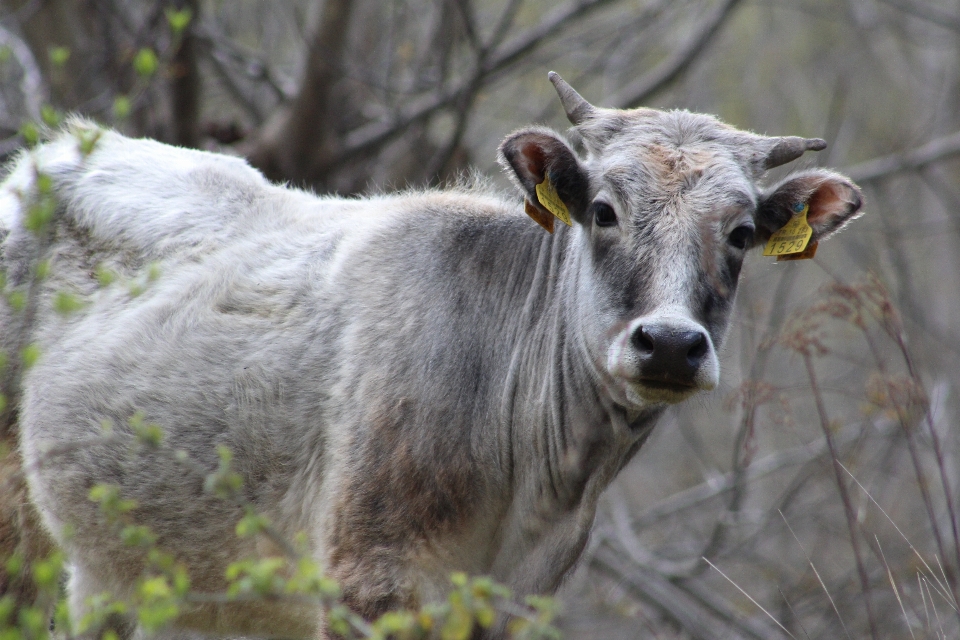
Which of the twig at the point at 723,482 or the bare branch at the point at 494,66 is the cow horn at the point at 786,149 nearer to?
the twig at the point at 723,482

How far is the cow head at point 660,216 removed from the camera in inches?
153

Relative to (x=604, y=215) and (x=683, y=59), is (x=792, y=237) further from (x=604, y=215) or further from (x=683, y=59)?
(x=683, y=59)

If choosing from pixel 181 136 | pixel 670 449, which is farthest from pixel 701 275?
pixel 670 449

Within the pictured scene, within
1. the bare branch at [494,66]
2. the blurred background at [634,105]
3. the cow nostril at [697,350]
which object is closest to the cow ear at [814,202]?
the blurred background at [634,105]

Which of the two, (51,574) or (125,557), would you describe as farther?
(125,557)

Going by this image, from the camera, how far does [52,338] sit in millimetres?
5301

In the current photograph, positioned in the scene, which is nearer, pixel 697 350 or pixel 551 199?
pixel 697 350

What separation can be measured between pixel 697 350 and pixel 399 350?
4.63ft

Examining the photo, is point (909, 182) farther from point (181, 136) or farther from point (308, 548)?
point (308, 548)

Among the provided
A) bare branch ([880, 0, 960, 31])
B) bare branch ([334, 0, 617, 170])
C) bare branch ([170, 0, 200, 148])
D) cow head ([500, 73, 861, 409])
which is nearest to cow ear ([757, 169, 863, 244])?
cow head ([500, 73, 861, 409])

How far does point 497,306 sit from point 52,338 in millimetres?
2409

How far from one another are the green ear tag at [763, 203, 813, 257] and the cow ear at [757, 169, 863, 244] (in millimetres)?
26

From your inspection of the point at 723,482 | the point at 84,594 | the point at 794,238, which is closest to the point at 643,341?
the point at 794,238

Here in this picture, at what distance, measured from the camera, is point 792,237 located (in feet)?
14.9
